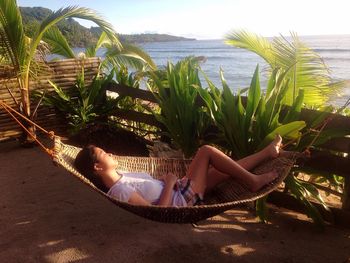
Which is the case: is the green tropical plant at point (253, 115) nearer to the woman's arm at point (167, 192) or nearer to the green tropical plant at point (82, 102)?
the woman's arm at point (167, 192)

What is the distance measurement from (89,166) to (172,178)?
0.57m

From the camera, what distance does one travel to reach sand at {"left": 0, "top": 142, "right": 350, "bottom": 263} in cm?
257

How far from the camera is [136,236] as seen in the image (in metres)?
2.81

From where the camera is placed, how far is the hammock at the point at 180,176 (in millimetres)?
2178

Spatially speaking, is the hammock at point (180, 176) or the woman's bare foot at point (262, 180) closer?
the hammock at point (180, 176)

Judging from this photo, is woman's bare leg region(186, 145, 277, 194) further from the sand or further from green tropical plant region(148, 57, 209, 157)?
green tropical plant region(148, 57, 209, 157)

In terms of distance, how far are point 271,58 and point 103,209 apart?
6.65 feet

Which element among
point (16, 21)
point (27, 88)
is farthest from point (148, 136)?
point (16, 21)

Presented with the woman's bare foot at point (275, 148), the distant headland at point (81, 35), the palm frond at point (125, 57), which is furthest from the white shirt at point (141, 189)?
the distant headland at point (81, 35)

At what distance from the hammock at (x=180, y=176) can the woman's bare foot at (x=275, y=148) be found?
4 cm

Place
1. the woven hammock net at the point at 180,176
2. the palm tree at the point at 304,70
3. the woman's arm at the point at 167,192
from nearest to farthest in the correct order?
the woven hammock net at the point at 180,176 → the woman's arm at the point at 167,192 → the palm tree at the point at 304,70

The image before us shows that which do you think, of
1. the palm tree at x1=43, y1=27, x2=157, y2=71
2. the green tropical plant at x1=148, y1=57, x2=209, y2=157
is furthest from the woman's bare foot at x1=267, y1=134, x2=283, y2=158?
the palm tree at x1=43, y1=27, x2=157, y2=71

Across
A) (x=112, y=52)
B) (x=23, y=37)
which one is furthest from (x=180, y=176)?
(x=112, y=52)

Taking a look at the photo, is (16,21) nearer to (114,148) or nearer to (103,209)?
(114,148)
